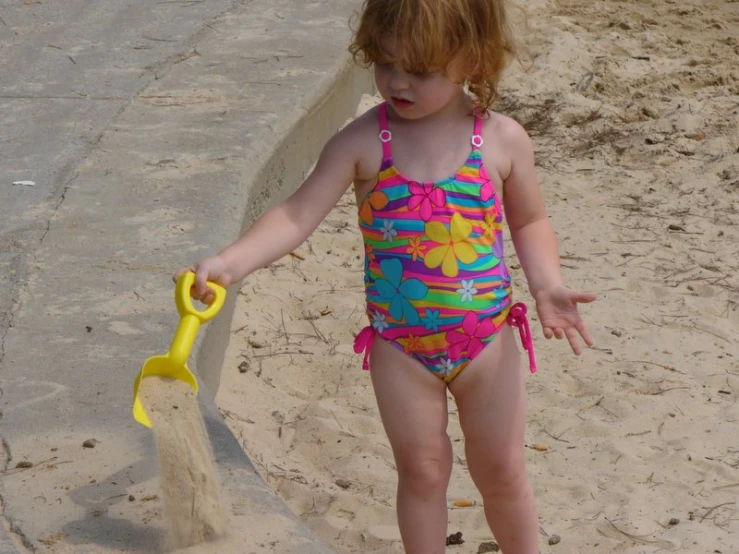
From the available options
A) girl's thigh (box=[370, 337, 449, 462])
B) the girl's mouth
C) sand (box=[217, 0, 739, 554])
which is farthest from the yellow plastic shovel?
sand (box=[217, 0, 739, 554])

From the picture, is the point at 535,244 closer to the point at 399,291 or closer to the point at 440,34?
the point at 399,291

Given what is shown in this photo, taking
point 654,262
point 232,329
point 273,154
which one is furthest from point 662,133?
point 232,329

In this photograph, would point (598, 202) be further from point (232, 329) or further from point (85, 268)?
point (85, 268)

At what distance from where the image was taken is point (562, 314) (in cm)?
238

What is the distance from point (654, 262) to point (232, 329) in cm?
157

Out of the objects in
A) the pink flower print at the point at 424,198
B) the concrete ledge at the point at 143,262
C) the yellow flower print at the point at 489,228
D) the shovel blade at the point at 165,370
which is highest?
the pink flower print at the point at 424,198

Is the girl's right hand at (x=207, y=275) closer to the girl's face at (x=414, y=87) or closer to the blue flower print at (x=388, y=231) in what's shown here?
the blue flower print at (x=388, y=231)

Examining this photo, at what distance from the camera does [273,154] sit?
4094 mm

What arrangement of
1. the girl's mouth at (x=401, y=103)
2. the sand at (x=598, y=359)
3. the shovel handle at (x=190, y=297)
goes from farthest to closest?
the sand at (x=598, y=359) → the girl's mouth at (x=401, y=103) → the shovel handle at (x=190, y=297)

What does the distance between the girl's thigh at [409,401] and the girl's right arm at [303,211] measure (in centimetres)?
28

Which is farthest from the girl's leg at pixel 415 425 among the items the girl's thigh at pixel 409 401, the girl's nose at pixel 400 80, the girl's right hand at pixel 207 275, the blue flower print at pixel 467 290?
the girl's nose at pixel 400 80

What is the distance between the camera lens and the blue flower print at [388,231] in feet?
7.81

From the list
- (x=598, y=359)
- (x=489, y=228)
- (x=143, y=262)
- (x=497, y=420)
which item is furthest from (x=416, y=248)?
(x=598, y=359)

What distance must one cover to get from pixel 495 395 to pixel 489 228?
13.0 inches
